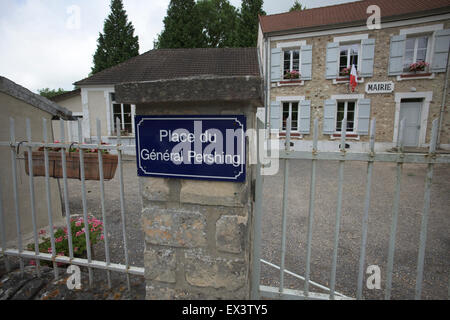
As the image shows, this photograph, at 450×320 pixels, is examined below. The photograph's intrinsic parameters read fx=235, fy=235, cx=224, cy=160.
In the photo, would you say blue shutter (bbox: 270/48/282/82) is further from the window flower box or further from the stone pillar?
the stone pillar

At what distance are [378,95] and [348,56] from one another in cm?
221

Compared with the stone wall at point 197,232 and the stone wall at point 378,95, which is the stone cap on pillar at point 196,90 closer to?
the stone wall at point 197,232

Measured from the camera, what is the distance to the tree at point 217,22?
2098 cm

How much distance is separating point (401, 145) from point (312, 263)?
2.06 m

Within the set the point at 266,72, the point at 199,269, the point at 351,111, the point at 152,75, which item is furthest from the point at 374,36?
the point at 199,269

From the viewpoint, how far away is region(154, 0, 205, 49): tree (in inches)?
693

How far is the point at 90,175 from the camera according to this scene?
7.56ft

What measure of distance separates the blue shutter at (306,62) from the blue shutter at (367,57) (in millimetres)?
2127

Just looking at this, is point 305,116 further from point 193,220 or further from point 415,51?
point 193,220

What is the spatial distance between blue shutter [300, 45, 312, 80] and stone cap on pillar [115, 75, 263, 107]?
1089 cm

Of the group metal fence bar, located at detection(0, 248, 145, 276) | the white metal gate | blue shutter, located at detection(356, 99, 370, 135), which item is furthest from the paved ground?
blue shutter, located at detection(356, 99, 370, 135)

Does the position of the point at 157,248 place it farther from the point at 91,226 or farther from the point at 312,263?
the point at 312,263

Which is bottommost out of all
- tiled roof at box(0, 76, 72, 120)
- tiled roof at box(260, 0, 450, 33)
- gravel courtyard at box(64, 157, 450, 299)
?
gravel courtyard at box(64, 157, 450, 299)

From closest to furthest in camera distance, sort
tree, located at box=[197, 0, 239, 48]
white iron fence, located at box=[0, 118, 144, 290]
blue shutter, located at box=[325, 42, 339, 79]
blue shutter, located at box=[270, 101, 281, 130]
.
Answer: white iron fence, located at box=[0, 118, 144, 290], blue shutter, located at box=[325, 42, 339, 79], blue shutter, located at box=[270, 101, 281, 130], tree, located at box=[197, 0, 239, 48]
